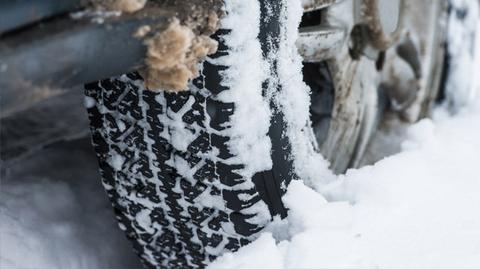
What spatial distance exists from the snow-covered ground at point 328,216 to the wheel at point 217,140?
64 mm

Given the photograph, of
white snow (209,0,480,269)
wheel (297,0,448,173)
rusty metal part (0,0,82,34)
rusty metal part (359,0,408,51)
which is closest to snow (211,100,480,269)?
white snow (209,0,480,269)

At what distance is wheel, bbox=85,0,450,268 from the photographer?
0.93 meters

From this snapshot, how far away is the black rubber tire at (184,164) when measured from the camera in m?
0.95

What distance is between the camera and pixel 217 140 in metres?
0.96

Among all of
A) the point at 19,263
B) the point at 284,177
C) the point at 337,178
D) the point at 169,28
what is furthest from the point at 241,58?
the point at 19,263

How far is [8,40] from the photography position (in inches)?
28.6

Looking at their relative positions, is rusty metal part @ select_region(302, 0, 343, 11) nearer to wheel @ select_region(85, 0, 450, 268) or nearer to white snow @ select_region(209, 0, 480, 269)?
wheel @ select_region(85, 0, 450, 268)

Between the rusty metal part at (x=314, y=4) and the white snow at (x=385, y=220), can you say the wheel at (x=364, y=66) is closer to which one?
the rusty metal part at (x=314, y=4)

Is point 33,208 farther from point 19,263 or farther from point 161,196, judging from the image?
point 161,196

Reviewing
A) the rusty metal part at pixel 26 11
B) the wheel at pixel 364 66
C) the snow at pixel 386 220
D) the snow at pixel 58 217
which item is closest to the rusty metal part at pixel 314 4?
the wheel at pixel 364 66

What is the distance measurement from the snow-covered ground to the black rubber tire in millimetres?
59

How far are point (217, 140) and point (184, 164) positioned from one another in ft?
0.26

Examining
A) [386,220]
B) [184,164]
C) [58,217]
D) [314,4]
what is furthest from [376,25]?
[58,217]

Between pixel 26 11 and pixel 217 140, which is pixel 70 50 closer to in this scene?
pixel 26 11
